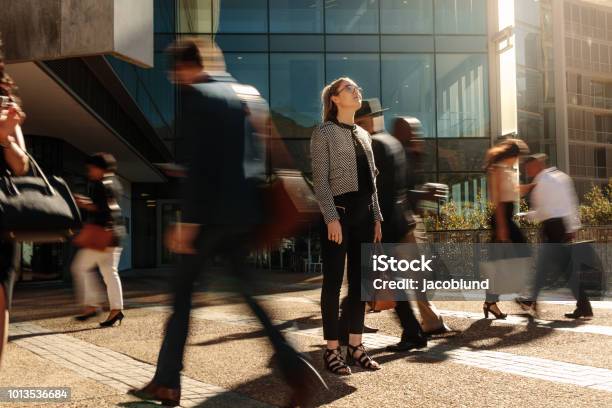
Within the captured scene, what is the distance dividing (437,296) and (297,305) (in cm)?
213

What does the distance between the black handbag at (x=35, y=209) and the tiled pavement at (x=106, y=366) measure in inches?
49.5

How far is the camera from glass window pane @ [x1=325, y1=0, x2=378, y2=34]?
76.0 feet

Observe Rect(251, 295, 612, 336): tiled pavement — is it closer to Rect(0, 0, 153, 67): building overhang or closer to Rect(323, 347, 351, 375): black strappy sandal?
Rect(323, 347, 351, 375): black strappy sandal

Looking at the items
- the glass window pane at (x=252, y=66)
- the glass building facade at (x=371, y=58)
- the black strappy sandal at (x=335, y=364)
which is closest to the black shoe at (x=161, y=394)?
the black strappy sandal at (x=335, y=364)

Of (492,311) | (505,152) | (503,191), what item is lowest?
(492,311)

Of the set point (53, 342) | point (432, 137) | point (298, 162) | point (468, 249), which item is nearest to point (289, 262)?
point (298, 162)

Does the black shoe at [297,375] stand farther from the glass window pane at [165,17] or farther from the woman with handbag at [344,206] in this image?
the glass window pane at [165,17]

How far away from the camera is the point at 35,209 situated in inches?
117

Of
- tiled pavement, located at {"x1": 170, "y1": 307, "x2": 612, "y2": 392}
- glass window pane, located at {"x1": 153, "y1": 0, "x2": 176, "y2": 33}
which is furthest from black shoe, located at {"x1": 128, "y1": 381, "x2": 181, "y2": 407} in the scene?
glass window pane, located at {"x1": 153, "y1": 0, "x2": 176, "y2": 33}

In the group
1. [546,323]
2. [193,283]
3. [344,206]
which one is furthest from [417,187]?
[193,283]

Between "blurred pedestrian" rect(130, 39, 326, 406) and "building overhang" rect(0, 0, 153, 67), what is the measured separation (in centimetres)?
697

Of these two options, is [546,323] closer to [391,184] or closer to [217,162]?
[391,184]

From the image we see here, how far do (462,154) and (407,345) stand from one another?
60.8 feet

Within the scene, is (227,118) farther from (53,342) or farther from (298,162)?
(298,162)
